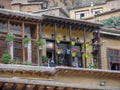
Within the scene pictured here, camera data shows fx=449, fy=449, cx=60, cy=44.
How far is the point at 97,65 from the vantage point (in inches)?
1157

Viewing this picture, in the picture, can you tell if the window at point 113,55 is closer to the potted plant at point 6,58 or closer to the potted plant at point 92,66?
the potted plant at point 92,66

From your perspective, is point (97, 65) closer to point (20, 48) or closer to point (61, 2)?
point (20, 48)

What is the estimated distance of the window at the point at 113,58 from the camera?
102 ft

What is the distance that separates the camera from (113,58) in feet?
103

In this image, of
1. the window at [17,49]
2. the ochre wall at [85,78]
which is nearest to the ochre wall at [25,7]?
the window at [17,49]

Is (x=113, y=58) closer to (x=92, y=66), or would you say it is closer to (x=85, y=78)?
(x=92, y=66)

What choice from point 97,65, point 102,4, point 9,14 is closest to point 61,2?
point 102,4

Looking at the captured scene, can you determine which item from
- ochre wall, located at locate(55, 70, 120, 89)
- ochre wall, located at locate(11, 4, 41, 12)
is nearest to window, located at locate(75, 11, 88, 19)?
ochre wall, located at locate(11, 4, 41, 12)

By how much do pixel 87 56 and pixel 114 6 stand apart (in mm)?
21134

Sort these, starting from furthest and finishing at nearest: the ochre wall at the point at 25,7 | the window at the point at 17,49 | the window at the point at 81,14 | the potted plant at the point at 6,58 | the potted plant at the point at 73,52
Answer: the window at the point at 81,14 → the ochre wall at the point at 25,7 → the potted plant at the point at 73,52 → the window at the point at 17,49 → the potted plant at the point at 6,58

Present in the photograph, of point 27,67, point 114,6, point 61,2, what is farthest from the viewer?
point 61,2

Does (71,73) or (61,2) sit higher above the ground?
(61,2)

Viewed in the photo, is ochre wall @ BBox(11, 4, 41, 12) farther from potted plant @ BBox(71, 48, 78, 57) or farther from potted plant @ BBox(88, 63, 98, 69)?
potted plant @ BBox(88, 63, 98, 69)

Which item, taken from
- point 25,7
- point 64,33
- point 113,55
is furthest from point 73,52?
point 25,7
